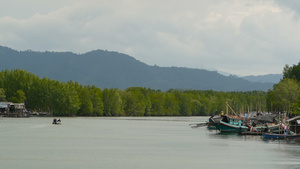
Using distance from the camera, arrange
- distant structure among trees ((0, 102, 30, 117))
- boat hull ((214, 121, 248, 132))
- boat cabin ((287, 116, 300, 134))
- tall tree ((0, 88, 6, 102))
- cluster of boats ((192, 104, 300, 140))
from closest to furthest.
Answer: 1. cluster of boats ((192, 104, 300, 140))
2. boat cabin ((287, 116, 300, 134))
3. boat hull ((214, 121, 248, 132))
4. distant structure among trees ((0, 102, 30, 117))
5. tall tree ((0, 88, 6, 102))

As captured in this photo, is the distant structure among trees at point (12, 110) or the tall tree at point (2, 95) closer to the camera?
the distant structure among trees at point (12, 110)

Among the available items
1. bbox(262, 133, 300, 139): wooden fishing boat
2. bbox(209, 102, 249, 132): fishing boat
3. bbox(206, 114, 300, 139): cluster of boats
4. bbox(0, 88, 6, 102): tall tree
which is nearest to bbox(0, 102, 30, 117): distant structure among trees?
bbox(0, 88, 6, 102): tall tree

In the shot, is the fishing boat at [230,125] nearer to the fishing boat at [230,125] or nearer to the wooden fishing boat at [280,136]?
the fishing boat at [230,125]

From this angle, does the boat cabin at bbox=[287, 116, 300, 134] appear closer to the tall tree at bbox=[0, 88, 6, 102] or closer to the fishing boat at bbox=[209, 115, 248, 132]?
the fishing boat at bbox=[209, 115, 248, 132]

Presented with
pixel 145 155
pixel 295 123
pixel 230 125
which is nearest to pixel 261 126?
pixel 230 125

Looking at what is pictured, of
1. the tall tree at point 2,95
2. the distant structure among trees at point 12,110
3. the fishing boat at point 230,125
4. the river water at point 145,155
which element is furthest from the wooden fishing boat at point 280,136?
the tall tree at point 2,95

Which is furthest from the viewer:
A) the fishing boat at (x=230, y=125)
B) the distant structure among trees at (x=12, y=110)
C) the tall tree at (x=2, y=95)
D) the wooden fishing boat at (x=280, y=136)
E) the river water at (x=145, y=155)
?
the tall tree at (x=2, y=95)

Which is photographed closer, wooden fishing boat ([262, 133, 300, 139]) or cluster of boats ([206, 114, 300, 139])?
wooden fishing boat ([262, 133, 300, 139])

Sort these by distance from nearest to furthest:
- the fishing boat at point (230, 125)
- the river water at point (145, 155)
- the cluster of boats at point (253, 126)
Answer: the river water at point (145, 155) → the cluster of boats at point (253, 126) → the fishing boat at point (230, 125)

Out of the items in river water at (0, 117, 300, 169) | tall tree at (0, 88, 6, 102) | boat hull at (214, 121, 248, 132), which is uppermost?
tall tree at (0, 88, 6, 102)

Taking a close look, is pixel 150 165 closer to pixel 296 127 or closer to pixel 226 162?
pixel 226 162

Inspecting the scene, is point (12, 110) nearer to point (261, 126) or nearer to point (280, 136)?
point (261, 126)

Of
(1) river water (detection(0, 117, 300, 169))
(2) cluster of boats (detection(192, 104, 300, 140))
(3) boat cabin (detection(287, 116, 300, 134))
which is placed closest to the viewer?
(1) river water (detection(0, 117, 300, 169))

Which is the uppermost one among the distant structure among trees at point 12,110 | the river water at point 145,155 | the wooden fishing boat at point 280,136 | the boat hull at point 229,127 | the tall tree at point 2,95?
the tall tree at point 2,95
